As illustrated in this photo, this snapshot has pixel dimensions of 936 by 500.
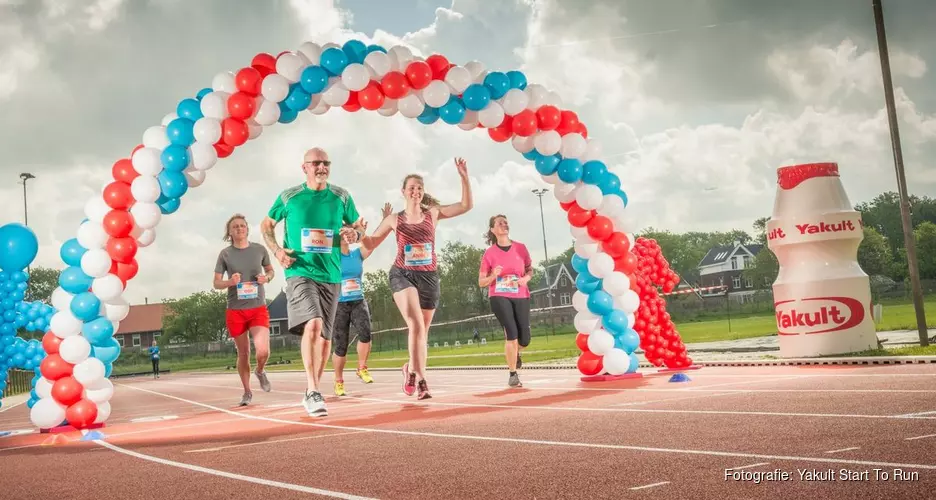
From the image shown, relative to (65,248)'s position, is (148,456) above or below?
below

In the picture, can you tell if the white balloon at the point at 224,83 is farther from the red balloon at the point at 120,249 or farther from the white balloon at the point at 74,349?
the white balloon at the point at 74,349

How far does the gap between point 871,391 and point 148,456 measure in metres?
6.19

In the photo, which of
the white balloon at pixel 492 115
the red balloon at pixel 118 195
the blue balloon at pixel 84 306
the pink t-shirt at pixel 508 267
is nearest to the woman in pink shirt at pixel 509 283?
the pink t-shirt at pixel 508 267

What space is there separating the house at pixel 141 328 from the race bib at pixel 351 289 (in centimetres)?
11598

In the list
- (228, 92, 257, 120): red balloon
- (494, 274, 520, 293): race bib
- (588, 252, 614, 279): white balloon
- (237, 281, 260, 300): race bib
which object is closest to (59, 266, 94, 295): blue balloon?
(237, 281, 260, 300): race bib

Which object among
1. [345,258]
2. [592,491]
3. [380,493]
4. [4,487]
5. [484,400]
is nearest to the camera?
[592,491]

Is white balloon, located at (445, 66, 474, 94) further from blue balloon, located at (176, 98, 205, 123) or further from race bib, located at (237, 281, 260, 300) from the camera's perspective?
race bib, located at (237, 281, 260, 300)

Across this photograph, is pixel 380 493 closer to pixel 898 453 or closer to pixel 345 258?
pixel 898 453

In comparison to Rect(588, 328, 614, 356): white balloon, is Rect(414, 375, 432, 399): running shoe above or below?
below

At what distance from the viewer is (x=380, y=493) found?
430 cm

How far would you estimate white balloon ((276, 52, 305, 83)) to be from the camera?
34.5 feet

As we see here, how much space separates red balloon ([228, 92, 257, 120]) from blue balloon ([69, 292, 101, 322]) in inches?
107

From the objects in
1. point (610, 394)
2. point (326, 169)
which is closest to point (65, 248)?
point (326, 169)

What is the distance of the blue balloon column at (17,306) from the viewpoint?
1358 centimetres
